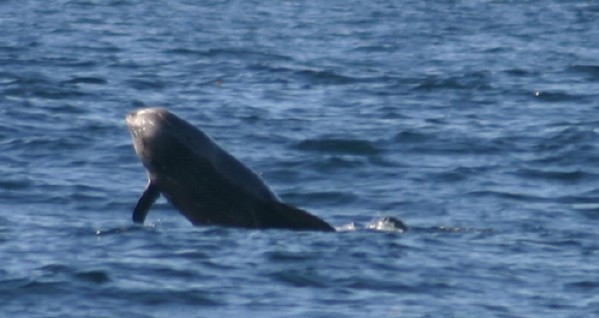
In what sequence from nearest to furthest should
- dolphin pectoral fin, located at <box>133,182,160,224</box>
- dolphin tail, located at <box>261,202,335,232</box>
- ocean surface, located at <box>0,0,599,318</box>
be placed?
ocean surface, located at <box>0,0,599,318</box> → dolphin tail, located at <box>261,202,335,232</box> → dolphin pectoral fin, located at <box>133,182,160,224</box>

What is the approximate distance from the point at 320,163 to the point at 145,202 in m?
5.41

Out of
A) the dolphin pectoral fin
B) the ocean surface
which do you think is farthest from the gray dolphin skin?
the ocean surface

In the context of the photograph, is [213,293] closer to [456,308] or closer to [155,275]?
[155,275]

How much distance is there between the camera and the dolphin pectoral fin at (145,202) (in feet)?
53.1

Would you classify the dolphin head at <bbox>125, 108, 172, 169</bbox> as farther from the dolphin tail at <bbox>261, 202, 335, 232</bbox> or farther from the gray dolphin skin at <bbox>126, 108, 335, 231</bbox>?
the dolphin tail at <bbox>261, 202, 335, 232</bbox>

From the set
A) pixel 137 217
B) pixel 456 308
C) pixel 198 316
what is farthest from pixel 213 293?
pixel 137 217

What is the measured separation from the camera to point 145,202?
1619 centimetres

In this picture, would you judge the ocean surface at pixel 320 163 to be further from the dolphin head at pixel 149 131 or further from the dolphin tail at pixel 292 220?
the dolphin head at pixel 149 131

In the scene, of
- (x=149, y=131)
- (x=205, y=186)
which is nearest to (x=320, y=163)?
(x=149, y=131)

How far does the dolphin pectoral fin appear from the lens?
53.1ft

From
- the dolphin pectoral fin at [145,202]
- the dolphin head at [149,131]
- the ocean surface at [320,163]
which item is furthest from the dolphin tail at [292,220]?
the dolphin head at [149,131]

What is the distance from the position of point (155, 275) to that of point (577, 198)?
642 centimetres

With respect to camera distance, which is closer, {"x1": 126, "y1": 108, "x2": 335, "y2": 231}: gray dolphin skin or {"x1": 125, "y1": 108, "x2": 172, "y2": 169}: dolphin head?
{"x1": 126, "y1": 108, "x2": 335, "y2": 231}: gray dolphin skin

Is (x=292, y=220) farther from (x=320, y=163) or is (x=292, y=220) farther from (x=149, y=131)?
(x=320, y=163)
